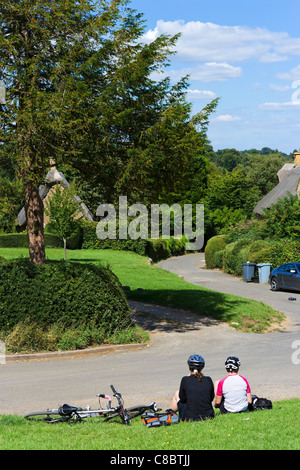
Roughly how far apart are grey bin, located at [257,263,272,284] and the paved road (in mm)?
13652

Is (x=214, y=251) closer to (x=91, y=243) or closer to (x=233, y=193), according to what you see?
(x=91, y=243)

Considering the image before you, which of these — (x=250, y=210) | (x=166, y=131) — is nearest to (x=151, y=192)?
(x=166, y=131)

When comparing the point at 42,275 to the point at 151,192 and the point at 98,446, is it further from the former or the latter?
the point at 98,446

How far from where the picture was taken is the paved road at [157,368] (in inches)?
400

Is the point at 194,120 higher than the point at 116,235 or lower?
higher

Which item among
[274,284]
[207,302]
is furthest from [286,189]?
[207,302]

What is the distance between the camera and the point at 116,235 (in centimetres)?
5009

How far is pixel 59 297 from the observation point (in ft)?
45.0

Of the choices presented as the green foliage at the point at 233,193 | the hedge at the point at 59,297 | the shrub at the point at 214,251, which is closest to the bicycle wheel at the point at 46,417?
the hedge at the point at 59,297

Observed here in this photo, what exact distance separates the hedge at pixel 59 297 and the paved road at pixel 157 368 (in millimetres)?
1020

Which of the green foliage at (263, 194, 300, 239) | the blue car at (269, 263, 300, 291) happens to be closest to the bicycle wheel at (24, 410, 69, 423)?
the blue car at (269, 263, 300, 291)

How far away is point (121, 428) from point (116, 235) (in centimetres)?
4291
